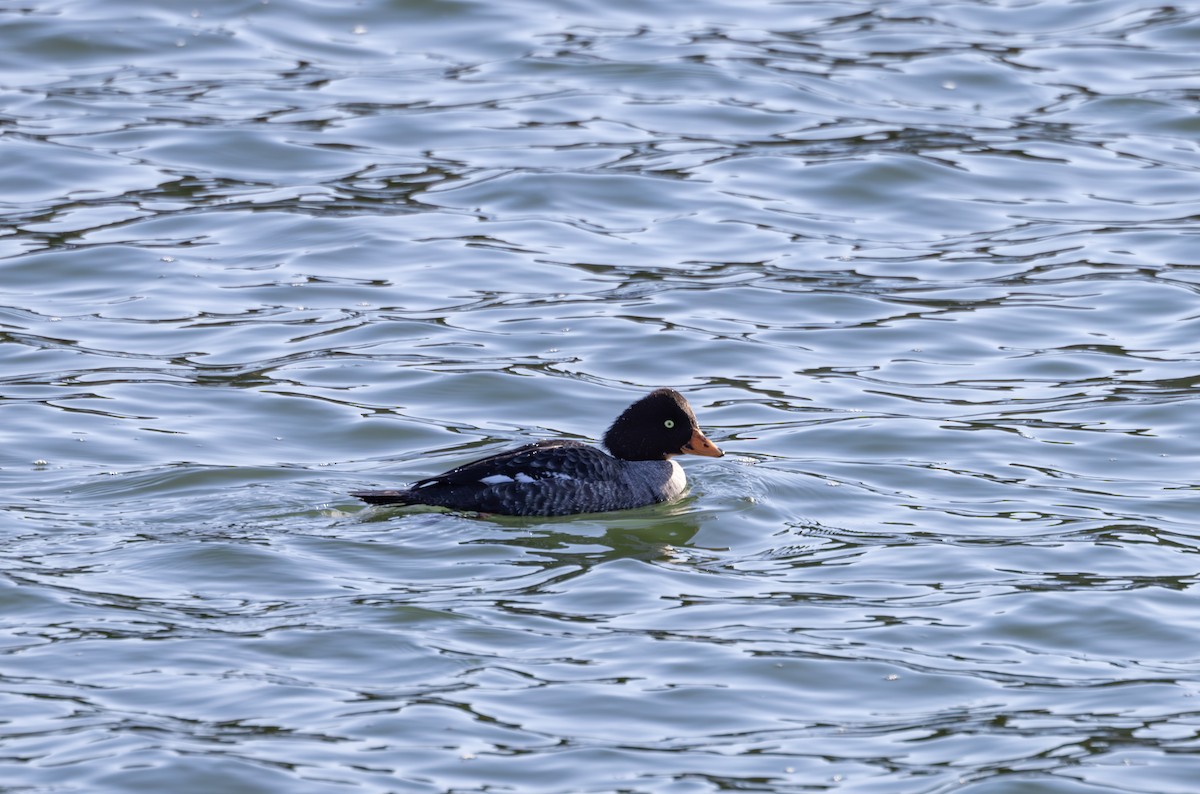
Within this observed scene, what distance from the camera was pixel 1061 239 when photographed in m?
17.6

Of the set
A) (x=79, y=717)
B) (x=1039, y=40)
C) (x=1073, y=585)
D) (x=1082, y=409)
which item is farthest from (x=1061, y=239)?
(x=79, y=717)

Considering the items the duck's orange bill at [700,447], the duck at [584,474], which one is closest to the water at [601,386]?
the duck at [584,474]

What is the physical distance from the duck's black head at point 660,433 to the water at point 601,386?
0.36 m

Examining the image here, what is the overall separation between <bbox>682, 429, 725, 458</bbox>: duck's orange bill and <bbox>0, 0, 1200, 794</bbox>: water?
31 centimetres

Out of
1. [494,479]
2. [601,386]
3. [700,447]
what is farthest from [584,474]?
[601,386]

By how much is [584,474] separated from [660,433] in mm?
719

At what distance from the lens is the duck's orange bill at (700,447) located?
1234 centimetres

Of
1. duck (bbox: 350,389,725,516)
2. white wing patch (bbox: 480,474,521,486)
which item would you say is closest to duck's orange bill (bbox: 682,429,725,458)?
duck (bbox: 350,389,725,516)

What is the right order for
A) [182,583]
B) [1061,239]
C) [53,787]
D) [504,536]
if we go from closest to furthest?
1. [53,787]
2. [182,583]
3. [504,536]
4. [1061,239]

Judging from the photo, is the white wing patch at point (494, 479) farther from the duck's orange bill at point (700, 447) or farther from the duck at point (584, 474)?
the duck's orange bill at point (700, 447)

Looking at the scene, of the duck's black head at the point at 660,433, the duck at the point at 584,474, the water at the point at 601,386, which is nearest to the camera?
the water at the point at 601,386

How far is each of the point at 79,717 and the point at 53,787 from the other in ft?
2.20

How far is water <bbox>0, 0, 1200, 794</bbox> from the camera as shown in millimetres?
8688

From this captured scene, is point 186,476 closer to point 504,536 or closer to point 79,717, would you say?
point 504,536
